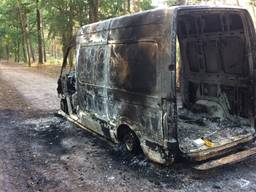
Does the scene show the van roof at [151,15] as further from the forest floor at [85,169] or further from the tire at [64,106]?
the tire at [64,106]

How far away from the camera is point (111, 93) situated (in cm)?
690

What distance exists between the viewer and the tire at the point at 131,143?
6469 mm

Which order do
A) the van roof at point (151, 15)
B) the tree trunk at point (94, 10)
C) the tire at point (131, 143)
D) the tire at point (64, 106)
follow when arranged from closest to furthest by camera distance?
1. the van roof at point (151, 15)
2. the tire at point (131, 143)
3. the tire at point (64, 106)
4. the tree trunk at point (94, 10)

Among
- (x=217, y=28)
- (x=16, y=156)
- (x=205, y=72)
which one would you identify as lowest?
(x=16, y=156)

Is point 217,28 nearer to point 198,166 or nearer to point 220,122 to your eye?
point 220,122

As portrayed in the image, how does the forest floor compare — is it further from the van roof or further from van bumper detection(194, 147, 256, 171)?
the van roof

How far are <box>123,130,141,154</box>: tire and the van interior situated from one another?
30.1 inches

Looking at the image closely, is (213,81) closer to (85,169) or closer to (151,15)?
(151,15)

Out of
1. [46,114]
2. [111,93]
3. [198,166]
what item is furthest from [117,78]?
[46,114]

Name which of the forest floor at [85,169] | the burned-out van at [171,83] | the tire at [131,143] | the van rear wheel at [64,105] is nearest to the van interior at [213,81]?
the burned-out van at [171,83]

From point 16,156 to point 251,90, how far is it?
453cm

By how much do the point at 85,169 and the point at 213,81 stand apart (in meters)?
3.19

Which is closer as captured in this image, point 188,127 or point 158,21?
point 158,21

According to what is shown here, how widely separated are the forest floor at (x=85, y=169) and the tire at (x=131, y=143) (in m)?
0.13
